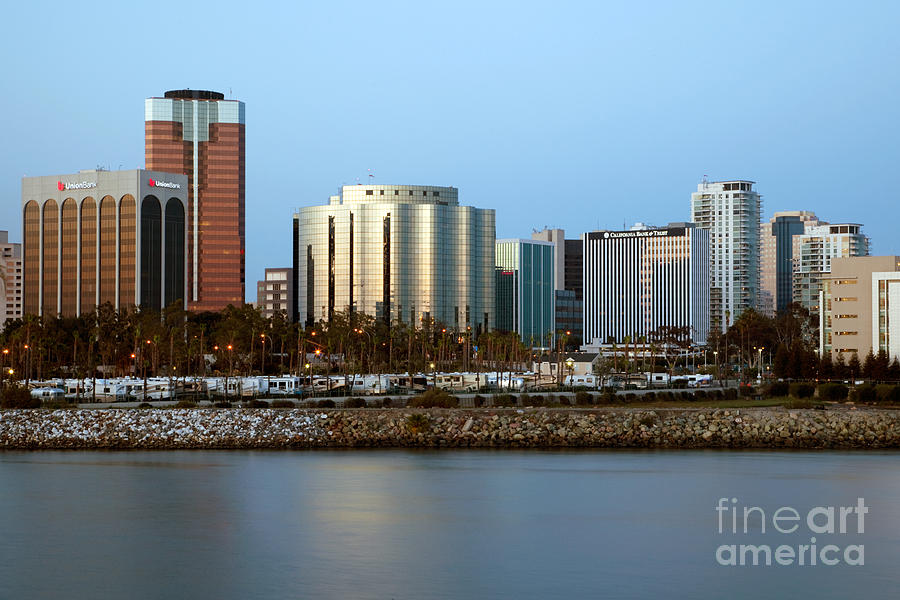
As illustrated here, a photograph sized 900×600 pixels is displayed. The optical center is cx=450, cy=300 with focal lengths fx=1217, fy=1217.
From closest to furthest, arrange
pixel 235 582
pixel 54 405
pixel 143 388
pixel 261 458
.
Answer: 1. pixel 235 582
2. pixel 261 458
3. pixel 54 405
4. pixel 143 388

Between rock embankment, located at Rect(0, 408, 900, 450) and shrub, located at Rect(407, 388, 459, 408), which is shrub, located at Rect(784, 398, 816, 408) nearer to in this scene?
rock embankment, located at Rect(0, 408, 900, 450)

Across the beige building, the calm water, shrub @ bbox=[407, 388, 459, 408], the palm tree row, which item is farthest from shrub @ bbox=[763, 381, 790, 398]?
the palm tree row

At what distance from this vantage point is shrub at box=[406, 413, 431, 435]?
74.1m

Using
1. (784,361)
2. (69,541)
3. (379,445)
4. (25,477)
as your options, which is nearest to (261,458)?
(379,445)

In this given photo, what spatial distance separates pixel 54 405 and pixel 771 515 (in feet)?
174

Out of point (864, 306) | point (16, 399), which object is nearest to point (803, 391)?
point (864, 306)

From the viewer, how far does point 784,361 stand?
415 ft

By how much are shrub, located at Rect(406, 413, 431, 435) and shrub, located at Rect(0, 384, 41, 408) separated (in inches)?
1061

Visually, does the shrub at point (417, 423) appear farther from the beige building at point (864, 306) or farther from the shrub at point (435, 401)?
the beige building at point (864, 306)

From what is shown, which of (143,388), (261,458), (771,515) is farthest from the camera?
(143,388)

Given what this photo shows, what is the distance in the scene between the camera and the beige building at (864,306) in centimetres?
13212

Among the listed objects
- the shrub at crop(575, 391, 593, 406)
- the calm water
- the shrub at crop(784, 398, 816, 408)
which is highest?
the shrub at crop(575, 391, 593, 406)

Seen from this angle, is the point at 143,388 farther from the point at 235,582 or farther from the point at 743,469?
the point at 235,582

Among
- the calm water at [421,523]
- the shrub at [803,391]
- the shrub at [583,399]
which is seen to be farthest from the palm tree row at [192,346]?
the calm water at [421,523]
